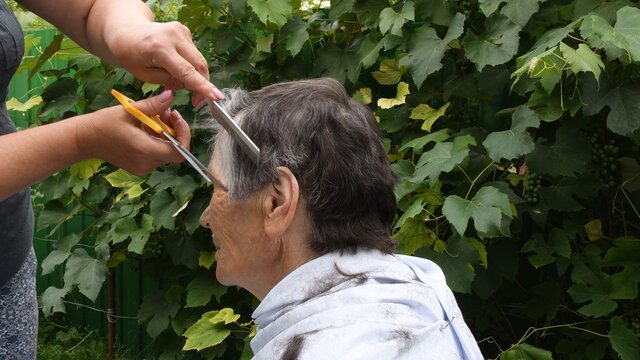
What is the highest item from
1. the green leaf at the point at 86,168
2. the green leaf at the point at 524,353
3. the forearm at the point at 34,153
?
the forearm at the point at 34,153

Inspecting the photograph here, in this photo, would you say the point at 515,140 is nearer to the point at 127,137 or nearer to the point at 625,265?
the point at 625,265

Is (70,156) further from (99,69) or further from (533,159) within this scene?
(99,69)

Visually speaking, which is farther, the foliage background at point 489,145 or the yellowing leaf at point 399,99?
the yellowing leaf at point 399,99

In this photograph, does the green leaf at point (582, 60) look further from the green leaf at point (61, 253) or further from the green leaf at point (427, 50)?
the green leaf at point (61, 253)

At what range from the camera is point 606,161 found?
336cm

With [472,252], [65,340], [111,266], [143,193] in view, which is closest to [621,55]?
[472,252]

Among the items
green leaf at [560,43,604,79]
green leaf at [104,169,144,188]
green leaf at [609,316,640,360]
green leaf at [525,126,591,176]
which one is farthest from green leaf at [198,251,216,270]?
green leaf at [560,43,604,79]

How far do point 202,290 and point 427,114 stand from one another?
146 cm

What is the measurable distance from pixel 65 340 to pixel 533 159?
13.1 ft

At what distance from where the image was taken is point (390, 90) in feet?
13.3

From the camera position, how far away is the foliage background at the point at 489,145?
3.14 m

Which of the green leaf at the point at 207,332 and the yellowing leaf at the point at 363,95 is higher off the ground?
the yellowing leaf at the point at 363,95

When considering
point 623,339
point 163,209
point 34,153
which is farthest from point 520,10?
point 34,153

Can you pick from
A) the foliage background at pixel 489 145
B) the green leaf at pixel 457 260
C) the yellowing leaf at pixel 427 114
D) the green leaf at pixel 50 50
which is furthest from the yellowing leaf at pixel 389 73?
the green leaf at pixel 50 50
